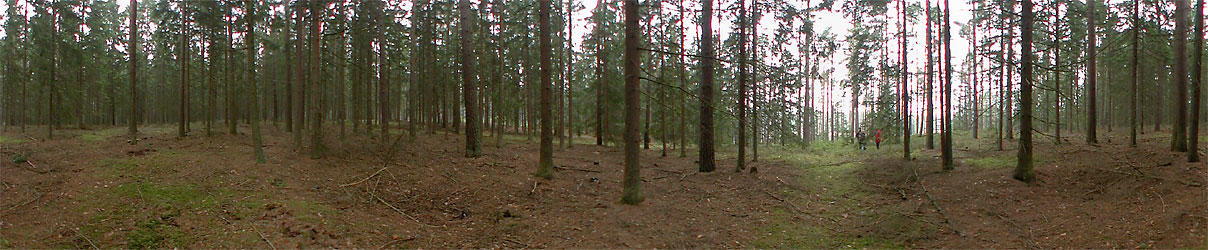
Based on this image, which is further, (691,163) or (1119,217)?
(691,163)

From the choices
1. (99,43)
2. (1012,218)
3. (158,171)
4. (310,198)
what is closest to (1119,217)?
(1012,218)

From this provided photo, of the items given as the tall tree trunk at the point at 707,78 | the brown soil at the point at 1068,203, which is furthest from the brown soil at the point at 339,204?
the brown soil at the point at 1068,203

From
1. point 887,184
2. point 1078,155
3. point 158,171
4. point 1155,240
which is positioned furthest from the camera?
point 1078,155

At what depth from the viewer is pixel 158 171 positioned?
32.0 ft

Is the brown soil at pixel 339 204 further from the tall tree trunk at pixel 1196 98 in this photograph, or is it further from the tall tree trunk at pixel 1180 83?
the tall tree trunk at pixel 1180 83

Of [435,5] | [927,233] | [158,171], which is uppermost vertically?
[435,5]

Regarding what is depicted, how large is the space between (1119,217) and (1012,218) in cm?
131

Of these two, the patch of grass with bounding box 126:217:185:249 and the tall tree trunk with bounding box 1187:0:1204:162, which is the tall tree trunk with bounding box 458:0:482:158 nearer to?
the patch of grass with bounding box 126:217:185:249

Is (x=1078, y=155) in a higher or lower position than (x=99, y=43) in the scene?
lower

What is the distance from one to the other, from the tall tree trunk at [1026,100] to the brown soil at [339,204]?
202 inches

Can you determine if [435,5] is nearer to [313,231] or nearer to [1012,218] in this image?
[313,231]

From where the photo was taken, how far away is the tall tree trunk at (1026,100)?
10.5m

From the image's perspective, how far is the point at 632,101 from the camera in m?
9.38

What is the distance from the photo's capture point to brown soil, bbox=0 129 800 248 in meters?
7.21
